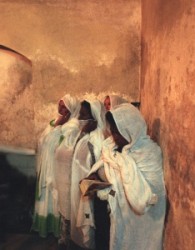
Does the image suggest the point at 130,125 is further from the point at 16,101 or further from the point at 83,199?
the point at 16,101

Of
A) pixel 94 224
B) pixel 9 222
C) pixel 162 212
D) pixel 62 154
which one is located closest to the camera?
pixel 162 212

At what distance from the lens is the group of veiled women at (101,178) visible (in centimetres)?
228

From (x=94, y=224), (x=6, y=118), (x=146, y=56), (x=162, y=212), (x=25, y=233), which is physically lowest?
(x=25, y=233)

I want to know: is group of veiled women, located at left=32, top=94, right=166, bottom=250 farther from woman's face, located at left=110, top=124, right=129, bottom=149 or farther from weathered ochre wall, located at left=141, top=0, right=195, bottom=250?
weathered ochre wall, located at left=141, top=0, right=195, bottom=250

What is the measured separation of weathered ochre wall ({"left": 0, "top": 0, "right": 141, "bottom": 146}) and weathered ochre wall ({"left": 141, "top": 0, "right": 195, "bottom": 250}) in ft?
2.70

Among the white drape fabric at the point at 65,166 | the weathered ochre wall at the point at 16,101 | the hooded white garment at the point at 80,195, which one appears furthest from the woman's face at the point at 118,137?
the weathered ochre wall at the point at 16,101

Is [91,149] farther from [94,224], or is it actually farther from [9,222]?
[9,222]

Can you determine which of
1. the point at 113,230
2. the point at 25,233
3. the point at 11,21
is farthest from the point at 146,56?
the point at 25,233

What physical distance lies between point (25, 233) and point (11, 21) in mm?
2286

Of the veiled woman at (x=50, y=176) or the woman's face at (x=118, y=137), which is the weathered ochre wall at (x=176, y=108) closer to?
the woman's face at (x=118, y=137)

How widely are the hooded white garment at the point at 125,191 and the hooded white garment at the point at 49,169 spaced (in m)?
1.12

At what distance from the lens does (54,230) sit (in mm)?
3477

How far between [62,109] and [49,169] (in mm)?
620

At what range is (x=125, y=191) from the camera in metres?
2.21
